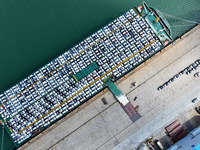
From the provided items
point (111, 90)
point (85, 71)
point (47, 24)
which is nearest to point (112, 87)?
point (111, 90)

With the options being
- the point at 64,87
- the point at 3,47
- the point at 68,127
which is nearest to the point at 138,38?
the point at 64,87

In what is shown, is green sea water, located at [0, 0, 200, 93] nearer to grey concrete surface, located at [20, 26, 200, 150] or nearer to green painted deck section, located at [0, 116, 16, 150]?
grey concrete surface, located at [20, 26, 200, 150]

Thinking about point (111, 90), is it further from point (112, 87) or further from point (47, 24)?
point (47, 24)

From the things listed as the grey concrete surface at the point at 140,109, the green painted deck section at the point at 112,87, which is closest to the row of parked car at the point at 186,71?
the grey concrete surface at the point at 140,109

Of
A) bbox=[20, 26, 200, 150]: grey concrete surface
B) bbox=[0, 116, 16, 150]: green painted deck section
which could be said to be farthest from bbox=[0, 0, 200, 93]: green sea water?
bbox=[0, 116, 16, 150]: green painted deck section

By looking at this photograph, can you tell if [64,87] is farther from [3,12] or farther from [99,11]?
[3,12]

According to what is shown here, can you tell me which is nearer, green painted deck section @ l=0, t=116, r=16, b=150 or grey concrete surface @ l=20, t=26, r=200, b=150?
green painted deck section @ l=0, t=116, r=16, b=150
